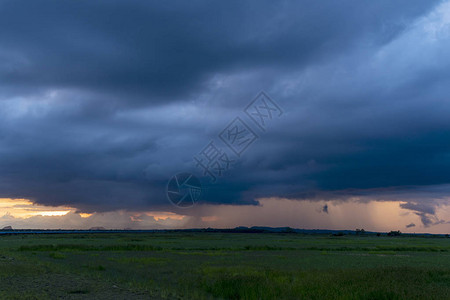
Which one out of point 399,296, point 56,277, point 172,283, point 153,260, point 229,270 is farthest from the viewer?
point 153,260

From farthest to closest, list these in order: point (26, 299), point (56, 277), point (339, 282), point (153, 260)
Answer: point (153, 260) → point (56, 277) → point (339, 282) → point (26, 299)

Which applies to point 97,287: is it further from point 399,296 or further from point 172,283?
point 399,296

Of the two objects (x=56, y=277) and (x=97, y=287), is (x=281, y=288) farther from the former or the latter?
(x=56, y=277)

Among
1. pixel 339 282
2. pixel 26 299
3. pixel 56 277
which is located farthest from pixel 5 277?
pixel 339 282

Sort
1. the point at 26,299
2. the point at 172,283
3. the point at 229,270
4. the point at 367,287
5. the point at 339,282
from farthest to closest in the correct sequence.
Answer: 1. the point at 229,270
2. the point at 172,283
3. the point at 339,282
4. the point at 367,287
5. the point at 26,299

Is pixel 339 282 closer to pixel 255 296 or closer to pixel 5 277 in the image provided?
pixel 255 296

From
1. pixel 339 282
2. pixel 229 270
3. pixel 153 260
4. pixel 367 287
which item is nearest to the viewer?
pixel 367 287

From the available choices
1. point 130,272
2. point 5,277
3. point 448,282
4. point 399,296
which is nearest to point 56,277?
point 5,277

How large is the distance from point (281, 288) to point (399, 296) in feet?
19.4

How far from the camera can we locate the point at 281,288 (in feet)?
69.6

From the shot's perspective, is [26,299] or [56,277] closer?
[26,299]

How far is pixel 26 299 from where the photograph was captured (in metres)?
17.0

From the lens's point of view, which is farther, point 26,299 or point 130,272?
point 130,272

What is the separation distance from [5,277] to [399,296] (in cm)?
2351
